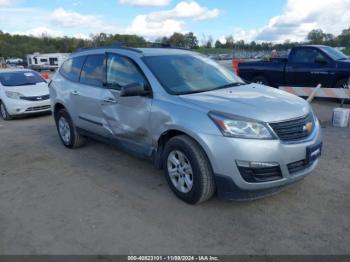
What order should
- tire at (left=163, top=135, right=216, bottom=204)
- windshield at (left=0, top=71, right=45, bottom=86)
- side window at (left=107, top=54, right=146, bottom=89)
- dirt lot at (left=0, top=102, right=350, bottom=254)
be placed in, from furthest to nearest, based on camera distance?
1. windshield at (left=0, top=71, right=45, bottom=86)
2. side window at (left=107, top=54, right=146, bottom=89)
3. tire at (left=163, top=135, right=216, bottom=204)
4. dirt lot at (left=0, top=102, right=350, bottom=254)

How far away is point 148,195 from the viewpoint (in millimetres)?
4258

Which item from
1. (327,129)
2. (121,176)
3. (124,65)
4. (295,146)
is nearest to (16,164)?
(121,176)

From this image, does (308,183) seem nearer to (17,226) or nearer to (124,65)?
(124,65)

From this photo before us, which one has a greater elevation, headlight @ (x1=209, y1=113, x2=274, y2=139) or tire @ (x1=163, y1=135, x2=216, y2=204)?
headlight @ (x1=209, y1=113, x2=274, y2=139)

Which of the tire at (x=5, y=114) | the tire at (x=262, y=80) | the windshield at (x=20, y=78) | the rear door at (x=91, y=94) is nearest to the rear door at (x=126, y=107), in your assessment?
the rear door at (x=91, y=94)

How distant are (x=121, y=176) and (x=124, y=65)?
62.4 inches

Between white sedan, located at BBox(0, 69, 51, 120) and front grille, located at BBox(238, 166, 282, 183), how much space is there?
26.2ft

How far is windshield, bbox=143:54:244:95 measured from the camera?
4.22 m

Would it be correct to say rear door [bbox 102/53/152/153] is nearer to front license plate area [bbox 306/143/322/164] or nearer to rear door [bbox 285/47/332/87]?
front license plate area [bbox 306/143/322/164]

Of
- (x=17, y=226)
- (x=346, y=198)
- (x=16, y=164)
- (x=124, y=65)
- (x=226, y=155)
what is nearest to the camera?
(x=226, y=155)

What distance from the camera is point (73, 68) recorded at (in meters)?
6.06

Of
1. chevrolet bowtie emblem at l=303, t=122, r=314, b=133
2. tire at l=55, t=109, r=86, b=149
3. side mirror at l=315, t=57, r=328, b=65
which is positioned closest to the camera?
chevrolet bowtie emblem at l=303, t=122, r=314, b=133

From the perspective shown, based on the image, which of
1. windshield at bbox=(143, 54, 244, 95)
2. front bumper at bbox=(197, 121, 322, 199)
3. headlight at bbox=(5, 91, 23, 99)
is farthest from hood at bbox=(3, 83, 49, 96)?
front bumper at bbox=(197, 121, 322, 199)

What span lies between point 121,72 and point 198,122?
66.9 inches
